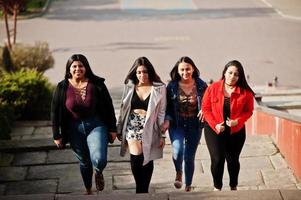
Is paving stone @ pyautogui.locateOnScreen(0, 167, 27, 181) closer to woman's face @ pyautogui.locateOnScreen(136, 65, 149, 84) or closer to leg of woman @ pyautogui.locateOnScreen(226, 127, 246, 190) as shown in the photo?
woman's face @ pyautogui.locateOnScreen(136, 65, 149, 84)

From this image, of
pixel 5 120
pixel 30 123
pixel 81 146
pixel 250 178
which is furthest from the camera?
pixel 30 123

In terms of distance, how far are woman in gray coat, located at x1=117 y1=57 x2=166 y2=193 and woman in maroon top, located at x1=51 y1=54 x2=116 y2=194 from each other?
205mm

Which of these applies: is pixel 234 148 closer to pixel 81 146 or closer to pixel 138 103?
pixel 138 103

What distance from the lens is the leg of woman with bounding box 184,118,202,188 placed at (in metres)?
5.72

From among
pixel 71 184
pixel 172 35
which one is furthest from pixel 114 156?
pixel 172 35

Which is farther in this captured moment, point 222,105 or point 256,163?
point 256,163

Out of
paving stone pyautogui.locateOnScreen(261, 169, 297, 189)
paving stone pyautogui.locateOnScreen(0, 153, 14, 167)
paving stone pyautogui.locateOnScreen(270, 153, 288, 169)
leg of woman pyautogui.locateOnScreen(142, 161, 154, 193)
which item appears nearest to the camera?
leg of woman pyautogui.locateOnScreen(142, 161, 154, 193)

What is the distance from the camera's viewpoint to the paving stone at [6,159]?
7250 millimetres

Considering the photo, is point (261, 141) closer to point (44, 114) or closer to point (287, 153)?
point (287, 153)

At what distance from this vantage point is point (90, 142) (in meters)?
5.46

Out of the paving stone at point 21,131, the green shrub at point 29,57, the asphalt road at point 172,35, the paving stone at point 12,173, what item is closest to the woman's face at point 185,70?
the paving stone at point 12,173

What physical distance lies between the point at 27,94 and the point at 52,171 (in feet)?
14.9

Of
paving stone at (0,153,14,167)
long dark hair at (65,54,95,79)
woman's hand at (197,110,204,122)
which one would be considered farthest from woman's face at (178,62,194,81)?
paving stone at (0,153,14,167)

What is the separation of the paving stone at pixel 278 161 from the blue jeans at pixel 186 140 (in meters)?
1.64
